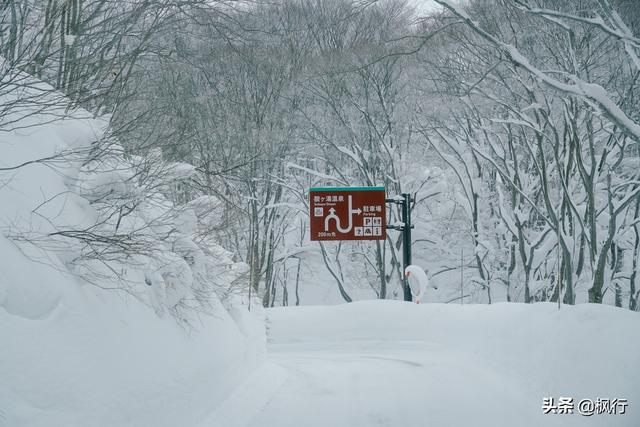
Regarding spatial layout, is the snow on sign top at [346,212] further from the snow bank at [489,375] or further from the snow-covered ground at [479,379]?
the snow-covered ground at [479,379]

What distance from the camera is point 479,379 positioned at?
10508 millimetres

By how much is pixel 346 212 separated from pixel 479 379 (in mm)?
Result: 11619

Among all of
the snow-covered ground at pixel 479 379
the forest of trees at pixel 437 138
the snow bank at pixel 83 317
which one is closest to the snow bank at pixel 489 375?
the snow-covered ground at pixel 479 379

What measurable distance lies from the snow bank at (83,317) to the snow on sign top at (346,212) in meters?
12.5

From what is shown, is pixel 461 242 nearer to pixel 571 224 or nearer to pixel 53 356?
pixel 571 224

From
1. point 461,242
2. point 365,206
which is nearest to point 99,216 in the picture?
point 365,206

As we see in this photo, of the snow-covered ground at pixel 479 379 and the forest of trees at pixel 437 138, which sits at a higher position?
the forest of trees at pixel 437 138

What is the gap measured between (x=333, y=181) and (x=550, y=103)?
12480 mm

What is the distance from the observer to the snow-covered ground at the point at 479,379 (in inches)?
299

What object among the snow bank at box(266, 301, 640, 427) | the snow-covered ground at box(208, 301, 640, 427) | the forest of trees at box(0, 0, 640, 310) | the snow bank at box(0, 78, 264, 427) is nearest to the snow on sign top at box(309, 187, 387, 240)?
the forest of trees at box(0, 0, 640, 310)

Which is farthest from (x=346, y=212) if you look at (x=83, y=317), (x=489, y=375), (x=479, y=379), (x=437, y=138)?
(x=83, y=317)

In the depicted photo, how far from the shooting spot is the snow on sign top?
21609 mm

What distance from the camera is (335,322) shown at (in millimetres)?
20625

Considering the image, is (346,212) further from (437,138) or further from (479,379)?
(479,379)
